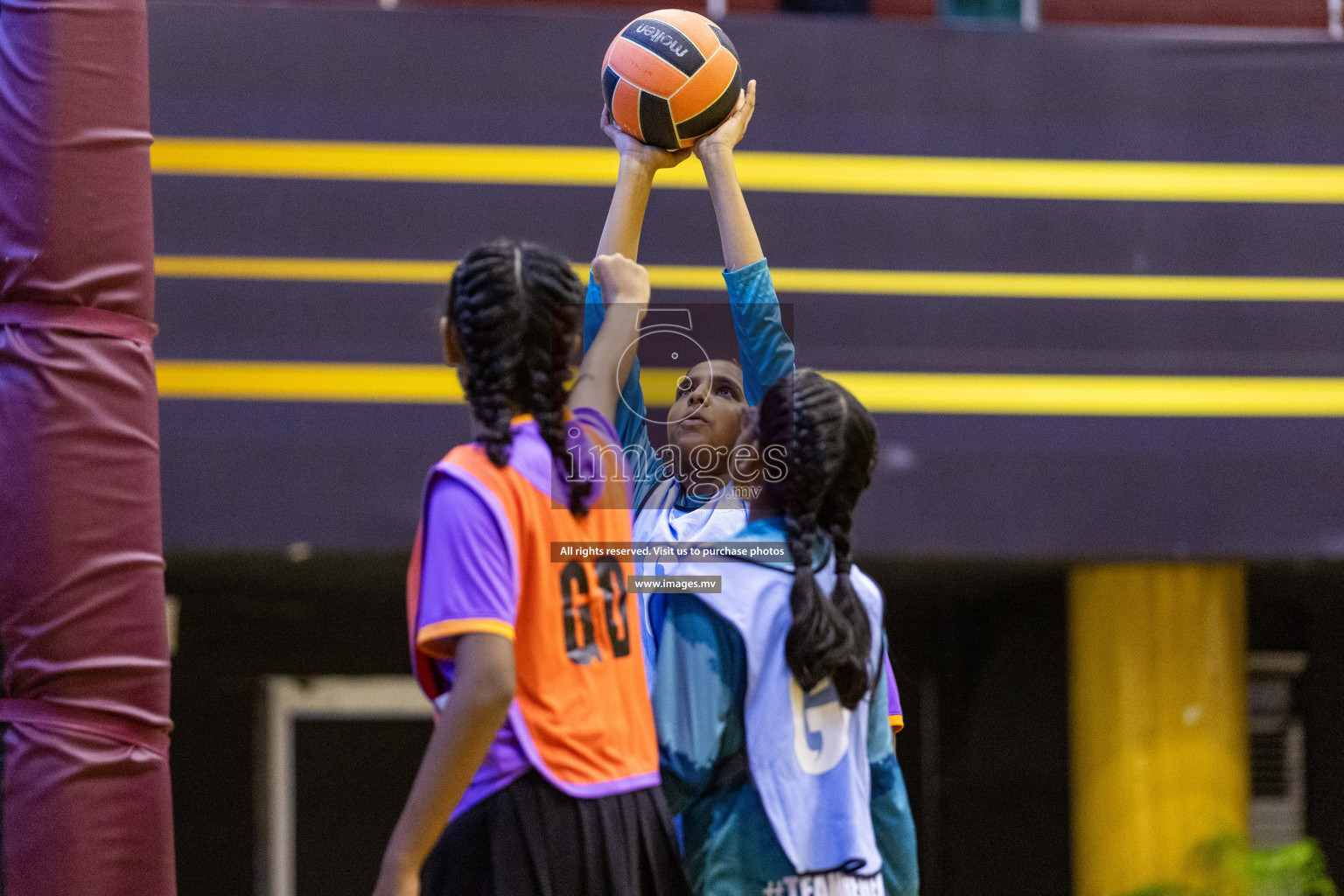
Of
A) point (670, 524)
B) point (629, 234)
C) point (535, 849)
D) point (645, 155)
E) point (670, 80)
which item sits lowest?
point (535, 849)

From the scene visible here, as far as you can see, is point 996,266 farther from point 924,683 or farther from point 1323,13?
point 924,683

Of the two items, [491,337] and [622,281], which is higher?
[622,281]

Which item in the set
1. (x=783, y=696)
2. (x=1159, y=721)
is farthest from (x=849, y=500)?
(x=1159, y=721)

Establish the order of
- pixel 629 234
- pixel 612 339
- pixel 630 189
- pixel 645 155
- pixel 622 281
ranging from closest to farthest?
pixel 612 339 → pixel 622 281 → pixel 629 234 → pixel 630 189 → pixel 645 155

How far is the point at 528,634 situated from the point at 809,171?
15.7 feet

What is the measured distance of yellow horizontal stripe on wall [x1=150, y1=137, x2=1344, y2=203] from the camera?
6461 mm

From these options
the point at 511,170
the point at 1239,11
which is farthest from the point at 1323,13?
the point at 511,170

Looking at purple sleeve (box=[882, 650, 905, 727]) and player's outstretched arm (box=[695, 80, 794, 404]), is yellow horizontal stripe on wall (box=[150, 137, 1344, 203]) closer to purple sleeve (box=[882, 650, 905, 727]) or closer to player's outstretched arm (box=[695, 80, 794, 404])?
player's outstretched arm (box=[695, 80, 794, 404])

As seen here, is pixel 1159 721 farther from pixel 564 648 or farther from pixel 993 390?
pixel 564 648

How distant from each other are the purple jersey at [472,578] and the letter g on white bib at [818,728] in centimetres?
57

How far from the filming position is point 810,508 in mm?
2639

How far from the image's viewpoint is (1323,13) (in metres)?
7.06

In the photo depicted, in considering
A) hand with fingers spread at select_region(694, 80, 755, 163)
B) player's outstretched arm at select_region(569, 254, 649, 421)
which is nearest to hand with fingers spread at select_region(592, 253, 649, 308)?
player's outstretched arm at select_region(569, 254, 649, 421)

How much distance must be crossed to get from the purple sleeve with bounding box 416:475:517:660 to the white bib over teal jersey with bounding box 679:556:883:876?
514 millimetres
